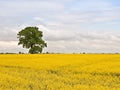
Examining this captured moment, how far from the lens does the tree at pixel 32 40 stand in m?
74.1

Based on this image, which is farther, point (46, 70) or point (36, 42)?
point (36, 42)

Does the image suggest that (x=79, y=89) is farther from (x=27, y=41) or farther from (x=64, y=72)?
(x=27, y=41)

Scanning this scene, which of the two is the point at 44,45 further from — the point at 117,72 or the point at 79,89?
the point at 79,89

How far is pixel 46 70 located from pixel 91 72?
172 inches

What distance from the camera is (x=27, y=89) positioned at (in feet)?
56.0

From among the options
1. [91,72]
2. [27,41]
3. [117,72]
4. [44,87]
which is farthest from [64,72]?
[27,41]

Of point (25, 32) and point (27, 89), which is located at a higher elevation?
point (25, 32)

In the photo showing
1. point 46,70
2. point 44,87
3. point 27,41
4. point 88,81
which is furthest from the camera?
point 27,41

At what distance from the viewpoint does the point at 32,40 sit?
243 ft

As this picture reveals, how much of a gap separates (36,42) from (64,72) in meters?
48.1

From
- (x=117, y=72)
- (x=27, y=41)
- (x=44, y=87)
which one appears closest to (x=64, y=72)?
(x=117, y=72)

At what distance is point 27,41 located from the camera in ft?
244

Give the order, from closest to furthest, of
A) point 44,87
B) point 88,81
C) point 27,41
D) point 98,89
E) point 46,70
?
point 98,89, point 44,87, point 88,81, point 46,70, point 27,41

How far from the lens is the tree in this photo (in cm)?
7406
